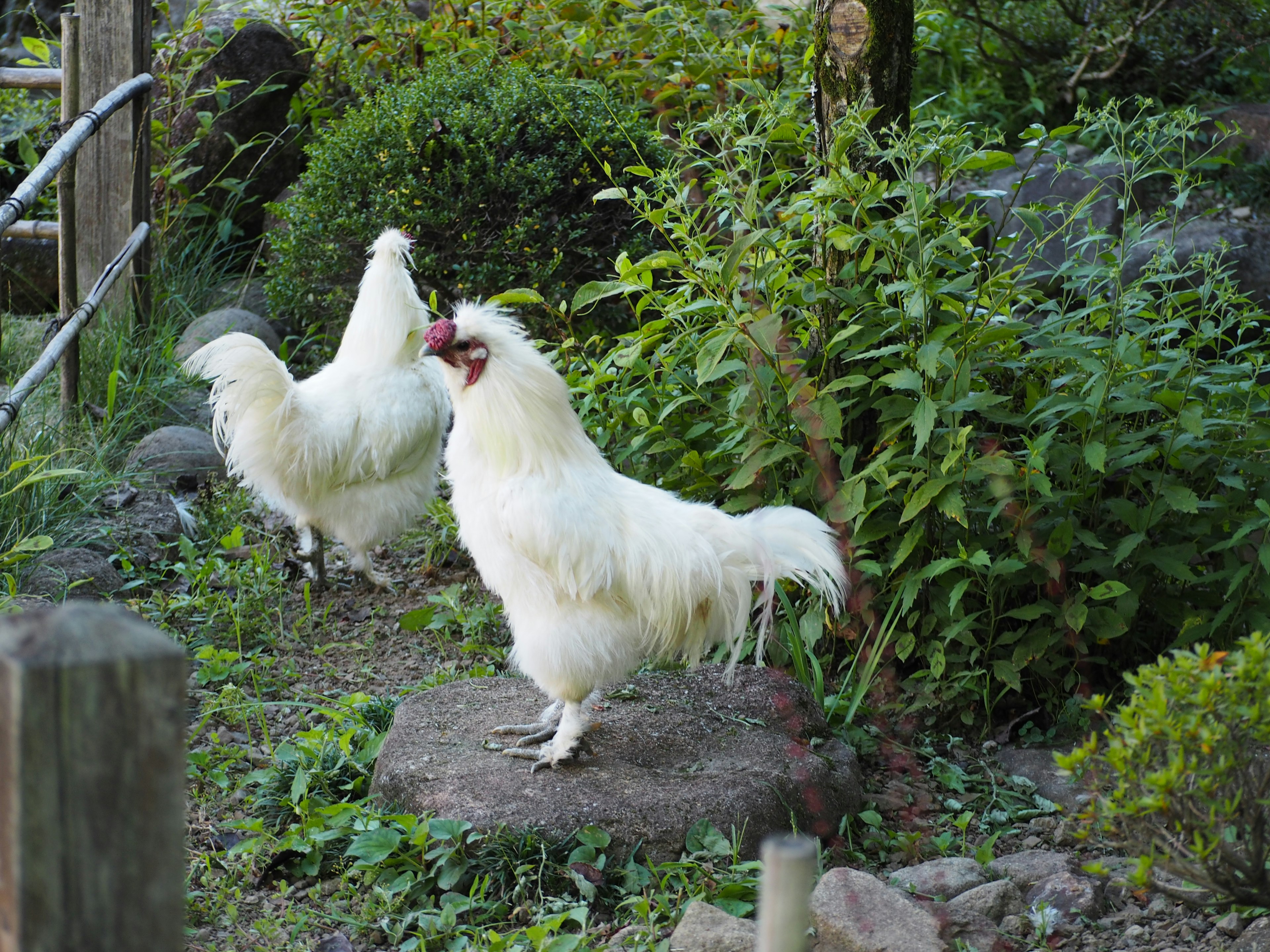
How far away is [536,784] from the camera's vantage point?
3346 millimetres

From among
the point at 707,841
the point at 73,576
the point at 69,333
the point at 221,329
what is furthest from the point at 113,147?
the point at 707,841

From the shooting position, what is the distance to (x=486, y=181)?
6.21 metres

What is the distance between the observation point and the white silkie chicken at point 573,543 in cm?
334

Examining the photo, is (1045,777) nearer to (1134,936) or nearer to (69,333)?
(1134,936)

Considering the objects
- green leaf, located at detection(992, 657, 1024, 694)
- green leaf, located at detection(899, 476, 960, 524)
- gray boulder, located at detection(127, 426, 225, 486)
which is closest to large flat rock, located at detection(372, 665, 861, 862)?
green leaf, located at detection(992, 657, 1024, 694)

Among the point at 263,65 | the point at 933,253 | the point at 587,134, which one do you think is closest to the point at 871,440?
the point at 933,253

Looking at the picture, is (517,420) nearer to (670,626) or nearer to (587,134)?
(670,626)

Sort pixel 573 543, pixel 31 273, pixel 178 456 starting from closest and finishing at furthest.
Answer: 1. pixel 573 543
2. pixel 178 456
3. pixel 31 273

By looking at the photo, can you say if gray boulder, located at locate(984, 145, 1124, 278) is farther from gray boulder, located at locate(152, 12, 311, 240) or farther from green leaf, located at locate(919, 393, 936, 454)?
gray boulder, located at locate(152, 12, 311, 240)

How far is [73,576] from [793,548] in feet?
10.2

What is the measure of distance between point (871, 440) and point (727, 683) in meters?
1.10

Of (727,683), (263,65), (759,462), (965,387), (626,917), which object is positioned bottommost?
(626,917)

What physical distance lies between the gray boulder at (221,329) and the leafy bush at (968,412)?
3.68 m

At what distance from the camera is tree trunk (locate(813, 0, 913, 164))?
13.2ft
